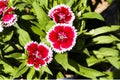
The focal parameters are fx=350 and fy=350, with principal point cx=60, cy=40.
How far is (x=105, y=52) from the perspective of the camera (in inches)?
145

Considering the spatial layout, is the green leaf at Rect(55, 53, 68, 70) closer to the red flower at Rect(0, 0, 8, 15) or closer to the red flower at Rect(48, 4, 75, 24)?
the red flower at Rect(48, 4, 75, 24)

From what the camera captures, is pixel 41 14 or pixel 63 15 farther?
pixel 41 14

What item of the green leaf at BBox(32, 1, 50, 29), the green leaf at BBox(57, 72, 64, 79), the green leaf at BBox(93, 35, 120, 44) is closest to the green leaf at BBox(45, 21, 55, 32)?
the green leaf at BBox(32, 1, 50, 29)

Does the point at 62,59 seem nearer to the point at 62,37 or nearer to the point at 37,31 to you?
the point at 62,37

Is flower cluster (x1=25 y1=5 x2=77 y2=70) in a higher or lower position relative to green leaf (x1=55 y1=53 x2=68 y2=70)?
higher

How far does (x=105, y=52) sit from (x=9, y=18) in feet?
3.59

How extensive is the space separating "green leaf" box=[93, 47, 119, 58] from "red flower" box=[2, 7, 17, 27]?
0.96m

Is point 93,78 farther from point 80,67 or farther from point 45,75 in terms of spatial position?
point 45,75

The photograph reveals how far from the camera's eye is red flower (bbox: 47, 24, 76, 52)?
305 centimetres

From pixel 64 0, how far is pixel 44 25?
0.36m

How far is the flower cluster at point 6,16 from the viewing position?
3260 millimetres

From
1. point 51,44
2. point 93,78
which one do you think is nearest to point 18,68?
point 51,44

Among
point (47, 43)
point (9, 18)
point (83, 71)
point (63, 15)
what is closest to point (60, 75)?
point (83, 71)

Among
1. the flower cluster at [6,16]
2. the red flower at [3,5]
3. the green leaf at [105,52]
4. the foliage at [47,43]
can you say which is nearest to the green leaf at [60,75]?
the foliage at [47,43]
